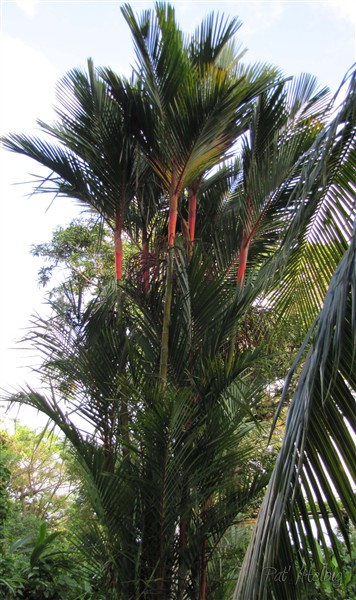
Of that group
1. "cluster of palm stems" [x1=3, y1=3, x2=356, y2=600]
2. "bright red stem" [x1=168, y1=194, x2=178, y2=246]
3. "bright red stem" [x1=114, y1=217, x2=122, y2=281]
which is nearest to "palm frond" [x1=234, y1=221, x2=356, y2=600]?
"cluster of palm stems" [x1=3, y1=3, x2=356, y2=600]

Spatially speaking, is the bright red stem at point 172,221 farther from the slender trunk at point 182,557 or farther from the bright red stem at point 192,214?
the slender trunk at point 182,557

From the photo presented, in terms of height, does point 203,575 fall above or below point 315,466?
above

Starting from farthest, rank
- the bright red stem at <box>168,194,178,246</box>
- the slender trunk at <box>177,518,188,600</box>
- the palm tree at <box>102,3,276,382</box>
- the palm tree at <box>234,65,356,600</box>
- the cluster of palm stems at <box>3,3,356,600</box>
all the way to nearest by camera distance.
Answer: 1. the bright red stem at <box>168,194,178,246</box>
2. the palm tree at <box>102,3,276,382</box>
3. the slender trunk at <box>177,518,188,600</box>
4. the cluster of palm stems at <box>3,3,356,600</box>
5. the palm tree at <box>234,65,356,600</box>

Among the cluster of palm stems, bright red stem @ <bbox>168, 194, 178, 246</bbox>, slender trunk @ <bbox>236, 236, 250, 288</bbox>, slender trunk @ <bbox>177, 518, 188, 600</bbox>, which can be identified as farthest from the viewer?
slender trunk @ <bbox>236, 236, 250, 288</bbox>

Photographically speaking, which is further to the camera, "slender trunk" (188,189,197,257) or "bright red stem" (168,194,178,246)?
"slender trunk" (188,189,197,257)

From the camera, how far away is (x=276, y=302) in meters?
3.61

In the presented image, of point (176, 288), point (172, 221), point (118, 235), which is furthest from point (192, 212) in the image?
point (176, 288)

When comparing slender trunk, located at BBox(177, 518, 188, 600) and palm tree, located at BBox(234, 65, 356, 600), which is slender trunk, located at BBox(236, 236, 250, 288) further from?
palm tree, located at BBox(234, 65, 356, 600)

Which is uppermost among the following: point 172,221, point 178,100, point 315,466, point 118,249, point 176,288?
point 178,100

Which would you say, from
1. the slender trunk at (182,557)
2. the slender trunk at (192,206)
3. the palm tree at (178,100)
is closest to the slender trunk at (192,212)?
the slender trunk at (192,206)

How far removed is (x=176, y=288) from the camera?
396 cm

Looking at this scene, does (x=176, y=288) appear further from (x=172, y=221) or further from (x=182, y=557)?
(x=182, y=557)

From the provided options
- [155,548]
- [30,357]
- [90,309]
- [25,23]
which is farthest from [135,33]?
[25,23]

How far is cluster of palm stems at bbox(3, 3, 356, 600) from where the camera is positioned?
3.34 metres
